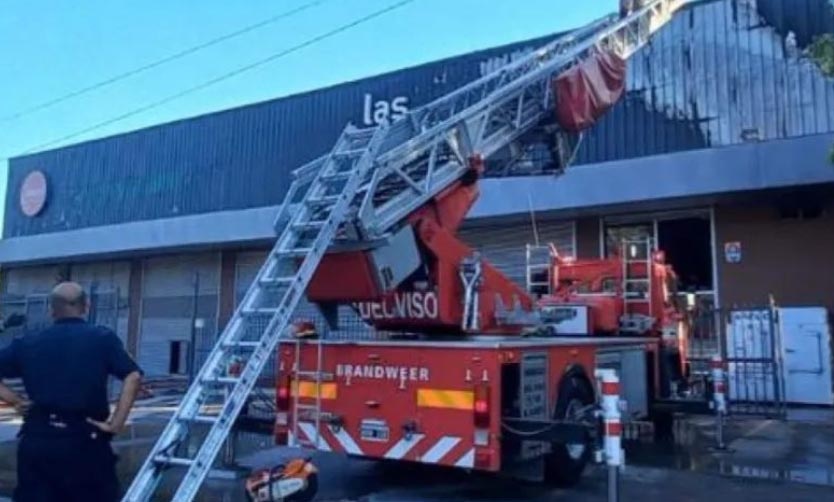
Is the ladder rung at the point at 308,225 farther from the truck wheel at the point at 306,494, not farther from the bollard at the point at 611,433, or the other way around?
the bollard at the point at 611,433

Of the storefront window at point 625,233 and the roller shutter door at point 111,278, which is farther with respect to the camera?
the roller shutter door at point 111,278

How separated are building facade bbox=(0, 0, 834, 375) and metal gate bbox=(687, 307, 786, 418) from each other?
46.0 inches

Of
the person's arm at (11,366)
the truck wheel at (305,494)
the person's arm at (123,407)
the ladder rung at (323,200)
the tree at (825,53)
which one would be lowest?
the truck wheel at (305,494)

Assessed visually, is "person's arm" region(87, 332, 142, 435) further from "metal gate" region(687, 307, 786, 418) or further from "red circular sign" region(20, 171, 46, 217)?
"red circular sign" region(20, 171, 46, 217)

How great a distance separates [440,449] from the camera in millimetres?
7230

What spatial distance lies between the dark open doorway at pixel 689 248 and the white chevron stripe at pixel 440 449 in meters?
11.6

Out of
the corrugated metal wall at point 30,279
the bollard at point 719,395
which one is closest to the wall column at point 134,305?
the corrugated metal wall at point 30,279

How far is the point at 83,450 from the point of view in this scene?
4.46 m

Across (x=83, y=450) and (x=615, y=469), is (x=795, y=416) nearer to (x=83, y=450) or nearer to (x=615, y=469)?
(x=615, y=469)

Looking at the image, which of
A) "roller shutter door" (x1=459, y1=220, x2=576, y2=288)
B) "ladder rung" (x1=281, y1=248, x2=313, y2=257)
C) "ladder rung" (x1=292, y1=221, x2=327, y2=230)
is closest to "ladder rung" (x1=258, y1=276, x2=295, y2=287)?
"ladder rung" (x1=281, y1=248, x2=313, y2=257)

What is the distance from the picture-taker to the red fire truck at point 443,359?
23.5ft

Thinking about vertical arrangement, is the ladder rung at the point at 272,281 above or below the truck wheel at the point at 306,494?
above

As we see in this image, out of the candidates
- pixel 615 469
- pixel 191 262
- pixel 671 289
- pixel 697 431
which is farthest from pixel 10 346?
pixel 191 262

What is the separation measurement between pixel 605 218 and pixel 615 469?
12.7 metres
